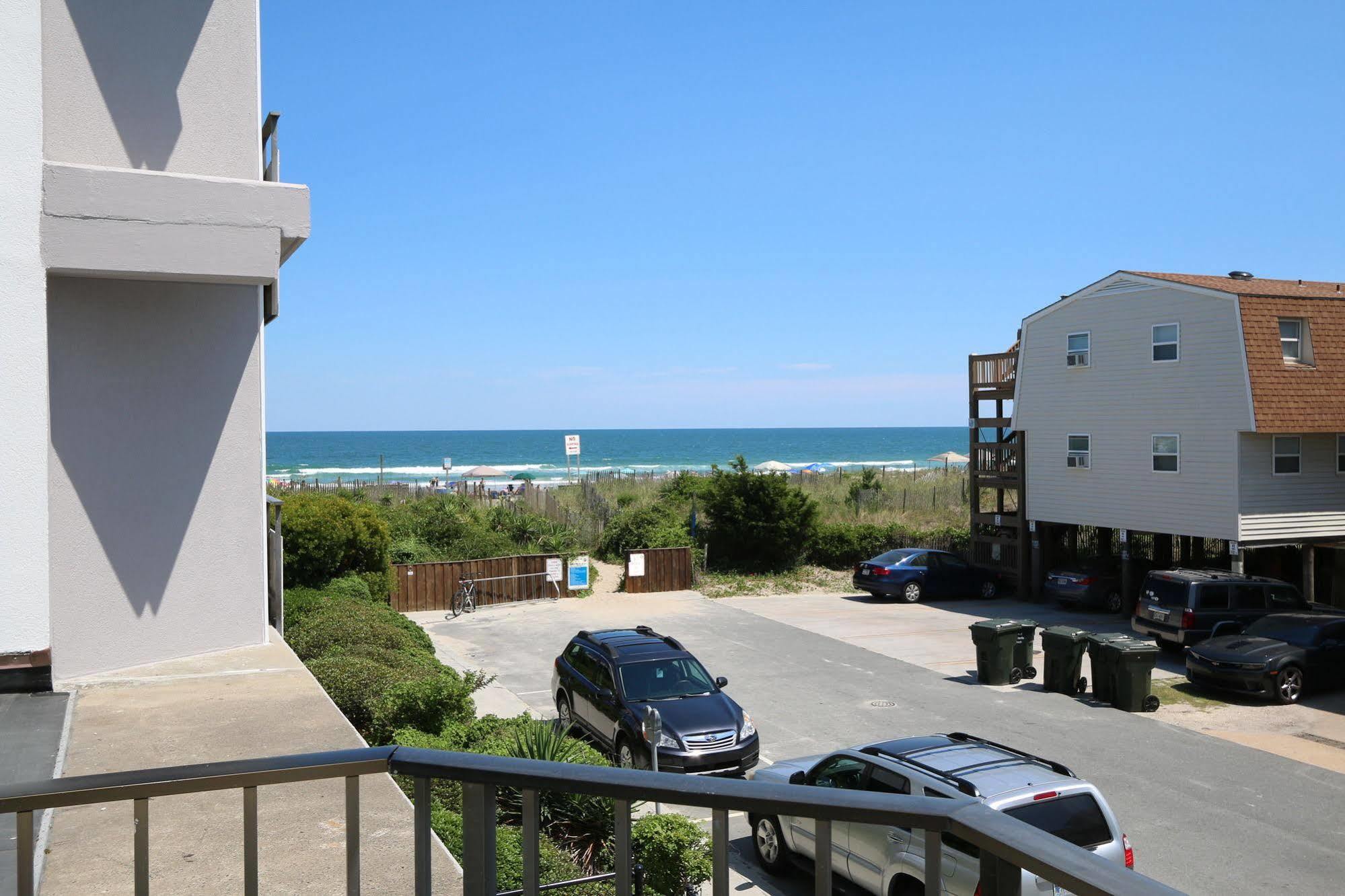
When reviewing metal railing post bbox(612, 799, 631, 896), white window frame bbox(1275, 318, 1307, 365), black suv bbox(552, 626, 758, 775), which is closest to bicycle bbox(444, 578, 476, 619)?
black suv bbox(552, 626, 758, 775)

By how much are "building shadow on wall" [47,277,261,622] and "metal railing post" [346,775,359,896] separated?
7865 mm

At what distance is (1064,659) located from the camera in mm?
18062

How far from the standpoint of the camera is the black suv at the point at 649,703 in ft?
41.4

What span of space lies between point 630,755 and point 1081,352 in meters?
19.7

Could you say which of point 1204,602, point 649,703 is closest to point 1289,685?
point 1204,602

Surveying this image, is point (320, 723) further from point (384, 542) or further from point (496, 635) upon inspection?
point (496, 635)

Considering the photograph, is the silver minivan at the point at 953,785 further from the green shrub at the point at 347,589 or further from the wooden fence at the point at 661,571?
the wooden fence at the point at 661,571

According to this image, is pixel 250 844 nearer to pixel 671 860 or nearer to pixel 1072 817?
pixel 671 860

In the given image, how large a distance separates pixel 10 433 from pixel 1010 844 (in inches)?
333

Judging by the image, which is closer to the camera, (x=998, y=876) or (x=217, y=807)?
(x=998, y=876)

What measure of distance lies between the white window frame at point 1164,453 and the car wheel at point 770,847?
18.6 metres

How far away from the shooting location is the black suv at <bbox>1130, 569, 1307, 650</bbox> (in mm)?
20266

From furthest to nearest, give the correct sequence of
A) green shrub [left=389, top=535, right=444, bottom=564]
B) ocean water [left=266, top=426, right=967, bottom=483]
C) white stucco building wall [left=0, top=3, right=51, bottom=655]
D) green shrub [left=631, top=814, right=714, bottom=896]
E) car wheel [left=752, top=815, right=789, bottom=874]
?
1. ocean water [left=266, top=426, right=967, bottom=483]
2. green shrub [left=389, top=535, right=444, bottom=564]
3. car wheel [left=752, top=815, right=789, bottom=874]
4. green shrub [left=631, top=814, right=714, bottom=896]
5. white stucco building wall [left=0, top=3, right=51, bottom=655]

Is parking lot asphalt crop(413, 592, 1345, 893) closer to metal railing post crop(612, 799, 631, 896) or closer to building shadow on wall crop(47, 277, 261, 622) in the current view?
building shadow on wall crop(47, 277, 261, 622)
